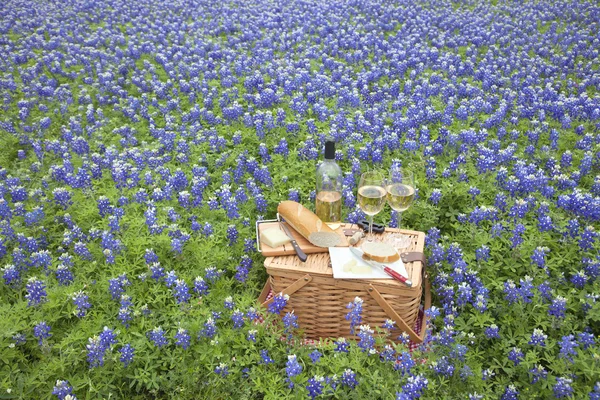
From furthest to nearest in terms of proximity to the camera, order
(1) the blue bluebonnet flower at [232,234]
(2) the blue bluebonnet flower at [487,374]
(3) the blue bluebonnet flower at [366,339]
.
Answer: (1) the blue bluebonnet flower at [232,234] < (3) the blue bluebonnet flower at [366,339] < (2) the blue bluebonnet flower at [487,374]

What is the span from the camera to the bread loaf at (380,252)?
3.33 m

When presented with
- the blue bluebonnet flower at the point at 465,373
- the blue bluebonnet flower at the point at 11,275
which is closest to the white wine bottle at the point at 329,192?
the blue bluebonnet flower at the point at 465,373

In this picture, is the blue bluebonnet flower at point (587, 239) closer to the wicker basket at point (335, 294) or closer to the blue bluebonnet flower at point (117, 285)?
the wicker basket at point (335, 294)

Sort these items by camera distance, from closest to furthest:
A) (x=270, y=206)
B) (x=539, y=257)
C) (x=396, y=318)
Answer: (x=396, y=318)
(x=539, y=257)
(x=270, y=206)

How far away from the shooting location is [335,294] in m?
3.38

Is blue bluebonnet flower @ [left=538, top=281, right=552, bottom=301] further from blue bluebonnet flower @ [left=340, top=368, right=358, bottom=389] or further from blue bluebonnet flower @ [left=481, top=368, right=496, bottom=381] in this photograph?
blue bluebonnet flower @ [left=340, top=368, right=358, bottom=389]

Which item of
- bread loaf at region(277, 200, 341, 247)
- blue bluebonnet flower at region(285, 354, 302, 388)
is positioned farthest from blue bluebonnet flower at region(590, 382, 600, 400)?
bread loaf at region(277, 200, 341, 247)

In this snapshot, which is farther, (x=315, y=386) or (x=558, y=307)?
(x=558, y=307)

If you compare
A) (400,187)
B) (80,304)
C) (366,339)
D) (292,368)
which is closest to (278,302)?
(292,368)

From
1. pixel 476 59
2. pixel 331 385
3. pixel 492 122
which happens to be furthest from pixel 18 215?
pixel 476 59

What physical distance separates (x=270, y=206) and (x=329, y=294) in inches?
60.3

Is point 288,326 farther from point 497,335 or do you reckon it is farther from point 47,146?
point 47,146

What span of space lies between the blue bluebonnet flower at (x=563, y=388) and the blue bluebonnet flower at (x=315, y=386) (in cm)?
130

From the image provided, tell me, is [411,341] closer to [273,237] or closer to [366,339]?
[366,339]
